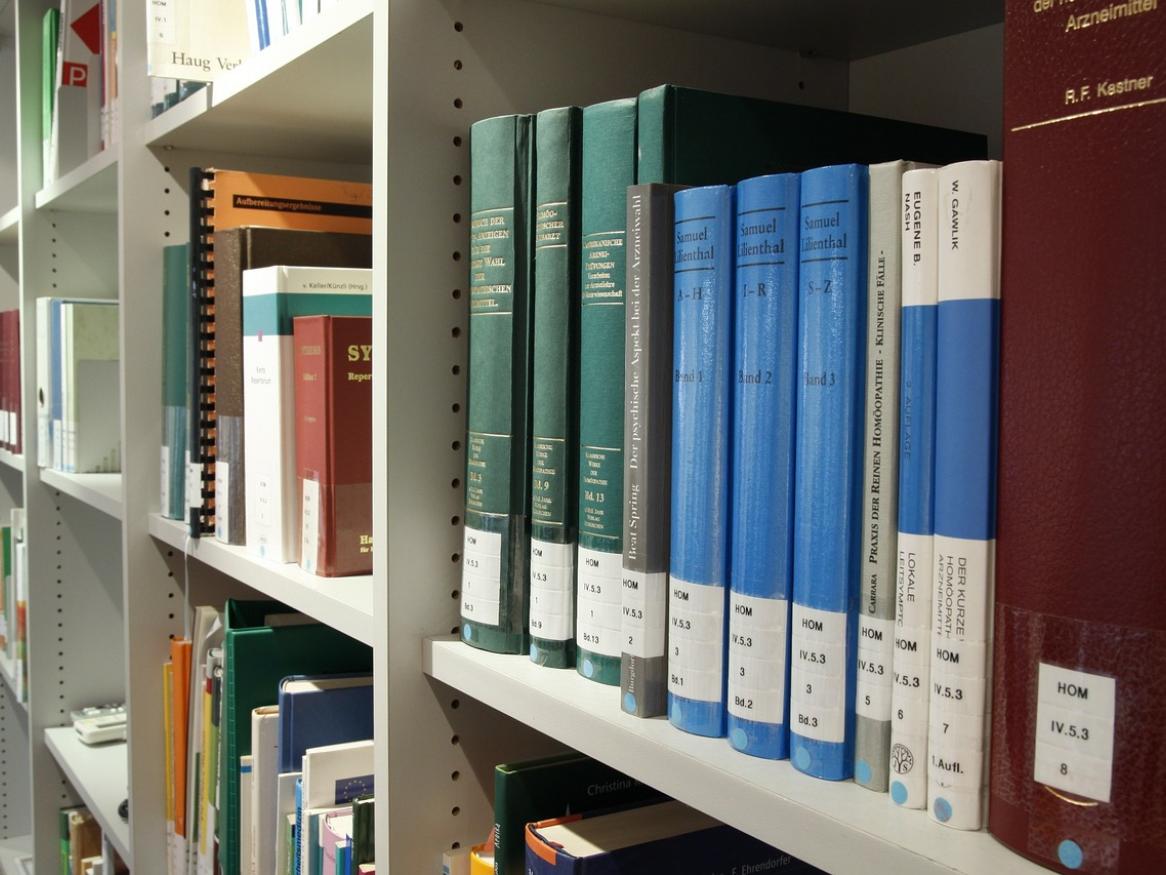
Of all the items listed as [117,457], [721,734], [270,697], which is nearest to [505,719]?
[721,734]

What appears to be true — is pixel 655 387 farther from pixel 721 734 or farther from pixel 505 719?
pixel 505 719

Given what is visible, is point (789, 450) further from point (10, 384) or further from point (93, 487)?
point (10, 384)

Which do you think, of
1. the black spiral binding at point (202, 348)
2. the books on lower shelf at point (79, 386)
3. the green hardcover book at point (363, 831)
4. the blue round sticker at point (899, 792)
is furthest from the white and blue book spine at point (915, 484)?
the books on lower shelf at point (79, 386)

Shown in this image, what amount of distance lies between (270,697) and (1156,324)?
102cm

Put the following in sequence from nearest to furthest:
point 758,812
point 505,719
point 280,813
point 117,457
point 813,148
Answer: point 758,812 → point 813,148 → point 505,719 → point 280,813 → point 117,457

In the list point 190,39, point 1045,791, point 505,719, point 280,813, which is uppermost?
point 190,39

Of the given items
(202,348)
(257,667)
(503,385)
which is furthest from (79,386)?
(503,385)

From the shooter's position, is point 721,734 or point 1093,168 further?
point 721,734

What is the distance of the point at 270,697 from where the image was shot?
3.86 feet

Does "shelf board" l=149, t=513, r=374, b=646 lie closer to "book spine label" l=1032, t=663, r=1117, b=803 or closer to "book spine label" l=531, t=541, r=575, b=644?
"book spine label" l=531, t=541, r=575, b=644

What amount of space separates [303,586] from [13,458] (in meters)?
1.63

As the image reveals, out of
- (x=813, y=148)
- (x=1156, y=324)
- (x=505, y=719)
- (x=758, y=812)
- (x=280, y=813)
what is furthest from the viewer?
(x=280, y=813)

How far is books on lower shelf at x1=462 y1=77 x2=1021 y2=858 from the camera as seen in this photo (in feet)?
1.47

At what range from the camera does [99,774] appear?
1.83 metres
